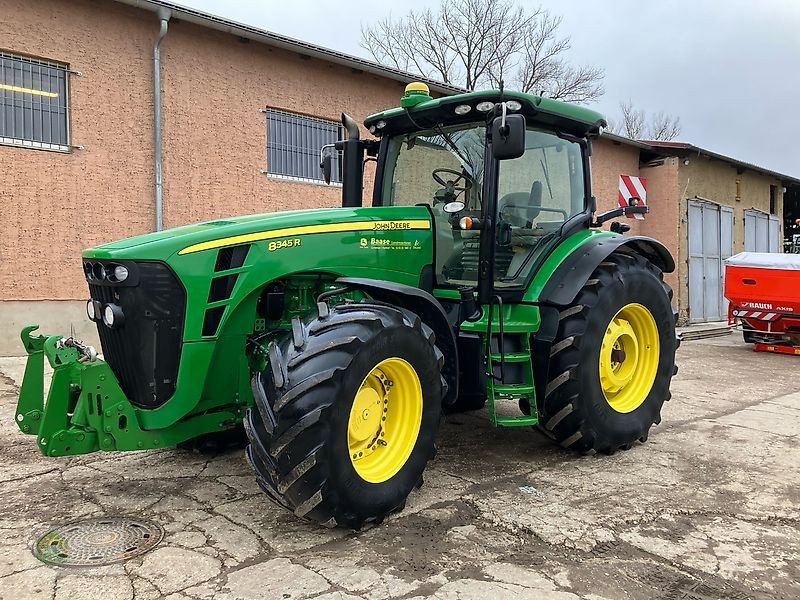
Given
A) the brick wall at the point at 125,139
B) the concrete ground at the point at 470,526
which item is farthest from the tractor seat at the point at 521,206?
the brick wall at the point at 125,139

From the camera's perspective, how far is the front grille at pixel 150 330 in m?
3.35

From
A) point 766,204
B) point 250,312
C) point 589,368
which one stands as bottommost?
point 589,368

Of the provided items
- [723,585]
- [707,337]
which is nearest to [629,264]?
[723,585]

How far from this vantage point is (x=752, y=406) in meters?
6.68

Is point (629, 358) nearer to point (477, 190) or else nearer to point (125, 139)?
point (477, 190)

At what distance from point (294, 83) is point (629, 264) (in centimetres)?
739

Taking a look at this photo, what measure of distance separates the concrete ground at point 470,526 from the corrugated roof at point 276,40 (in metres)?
6.03

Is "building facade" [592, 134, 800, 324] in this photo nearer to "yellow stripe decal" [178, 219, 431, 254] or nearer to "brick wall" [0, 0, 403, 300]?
"brick wall" [0, 0, 403, 300]

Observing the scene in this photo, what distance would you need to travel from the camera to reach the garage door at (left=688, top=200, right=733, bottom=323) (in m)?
16.0

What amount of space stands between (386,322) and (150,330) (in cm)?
113

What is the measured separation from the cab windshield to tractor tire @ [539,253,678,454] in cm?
49

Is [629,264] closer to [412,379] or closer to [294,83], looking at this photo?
[412,379]

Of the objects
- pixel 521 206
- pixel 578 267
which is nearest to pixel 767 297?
pixel 578 267

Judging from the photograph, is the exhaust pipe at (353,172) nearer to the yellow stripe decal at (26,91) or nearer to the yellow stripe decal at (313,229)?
the yellow stripe decal at (313,229)
